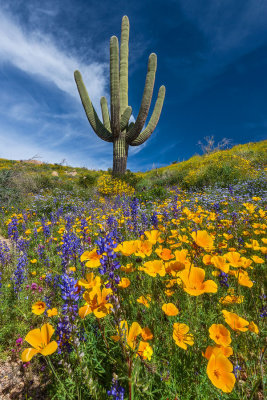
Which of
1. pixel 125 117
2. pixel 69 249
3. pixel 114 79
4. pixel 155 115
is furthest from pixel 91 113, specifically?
pixel 69 249

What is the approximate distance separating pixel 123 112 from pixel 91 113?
2175 millimetres

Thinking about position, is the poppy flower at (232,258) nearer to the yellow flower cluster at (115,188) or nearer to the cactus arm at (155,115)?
the yellow flower cluster at (115,188)

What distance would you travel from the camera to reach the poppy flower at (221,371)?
785 millimetres

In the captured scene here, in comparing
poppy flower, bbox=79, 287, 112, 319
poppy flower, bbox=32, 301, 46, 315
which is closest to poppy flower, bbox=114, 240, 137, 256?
poppy flower, bbox=79, 287, 112, 319

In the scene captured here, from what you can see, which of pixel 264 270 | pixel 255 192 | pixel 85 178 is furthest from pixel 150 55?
pixel 264 270

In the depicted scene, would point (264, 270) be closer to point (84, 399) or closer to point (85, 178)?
point (84, 399)

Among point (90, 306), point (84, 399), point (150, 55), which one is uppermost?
point (150, 55)

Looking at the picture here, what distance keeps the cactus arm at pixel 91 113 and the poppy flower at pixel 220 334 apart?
12.5 meters

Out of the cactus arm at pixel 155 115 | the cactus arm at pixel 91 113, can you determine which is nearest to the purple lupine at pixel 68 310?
the cactus arm at pixel 91 113

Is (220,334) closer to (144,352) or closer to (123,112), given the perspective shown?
(144,352)

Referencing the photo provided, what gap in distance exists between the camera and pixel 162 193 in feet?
26.2

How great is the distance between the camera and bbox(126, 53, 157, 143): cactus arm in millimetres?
10953

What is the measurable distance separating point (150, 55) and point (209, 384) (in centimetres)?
1379

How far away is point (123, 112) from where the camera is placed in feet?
40.2
